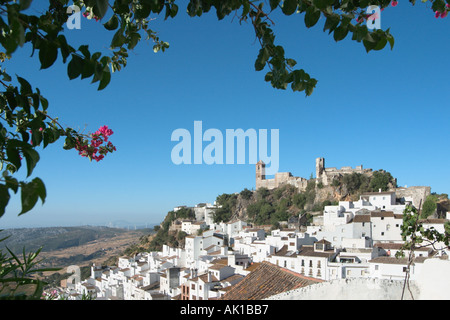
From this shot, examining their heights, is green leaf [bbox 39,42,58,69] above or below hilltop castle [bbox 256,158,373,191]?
below

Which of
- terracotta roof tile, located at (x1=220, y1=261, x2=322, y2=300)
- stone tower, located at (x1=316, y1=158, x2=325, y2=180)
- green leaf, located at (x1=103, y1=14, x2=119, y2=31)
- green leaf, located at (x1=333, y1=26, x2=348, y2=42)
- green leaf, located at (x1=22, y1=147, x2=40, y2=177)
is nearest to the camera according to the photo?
green leaf, located at (x1=22, y1=147, x2=40, y2=177)

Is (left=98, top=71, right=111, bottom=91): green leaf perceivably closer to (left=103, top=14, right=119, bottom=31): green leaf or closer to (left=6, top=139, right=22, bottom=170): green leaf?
(left=6, top=139, right=22, bottom=170): green leaf

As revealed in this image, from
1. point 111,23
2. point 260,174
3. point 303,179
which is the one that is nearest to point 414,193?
point 303,179

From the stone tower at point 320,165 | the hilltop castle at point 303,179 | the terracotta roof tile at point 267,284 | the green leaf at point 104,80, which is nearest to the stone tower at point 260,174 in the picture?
the hilltop castle at point 303,179

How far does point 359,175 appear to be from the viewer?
152 ft

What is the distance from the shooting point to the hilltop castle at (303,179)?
48781 millimetres

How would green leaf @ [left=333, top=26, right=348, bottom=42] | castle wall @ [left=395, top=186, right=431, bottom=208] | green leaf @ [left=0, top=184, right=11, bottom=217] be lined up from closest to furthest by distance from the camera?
1. green leaf @ [left=0, top=184, right=11, bottom=217]
2. green leaf @ [left=333, top=26, right=348, bottom=42]
3. castle wall @ [left=395, top=186, right=431, bottom=208]

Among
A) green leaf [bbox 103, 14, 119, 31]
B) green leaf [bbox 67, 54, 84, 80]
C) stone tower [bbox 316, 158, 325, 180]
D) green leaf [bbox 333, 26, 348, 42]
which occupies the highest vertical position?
stone tower [bbox 316, 158, 325, 180]

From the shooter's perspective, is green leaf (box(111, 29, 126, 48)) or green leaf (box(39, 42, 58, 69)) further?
green leaf (box(111, 29, 126, 48))

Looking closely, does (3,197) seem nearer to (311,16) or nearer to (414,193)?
(311,16)

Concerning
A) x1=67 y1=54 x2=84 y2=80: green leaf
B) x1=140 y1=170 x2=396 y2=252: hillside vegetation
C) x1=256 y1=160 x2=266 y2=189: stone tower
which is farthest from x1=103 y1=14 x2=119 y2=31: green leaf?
x1=256 y1=160 x2=266 y2=189: stone tower

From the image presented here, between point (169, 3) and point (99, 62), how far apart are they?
0.99 meters

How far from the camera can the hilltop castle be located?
1921 inches
